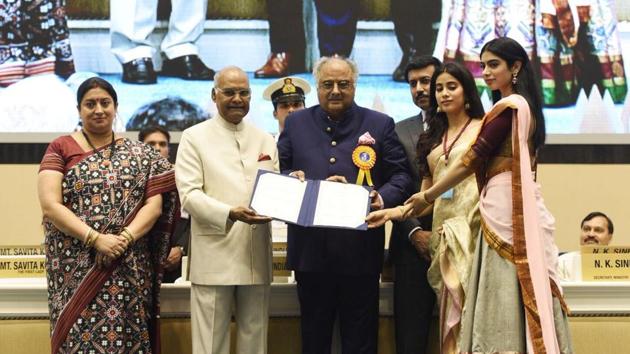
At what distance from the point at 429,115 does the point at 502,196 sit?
64cm

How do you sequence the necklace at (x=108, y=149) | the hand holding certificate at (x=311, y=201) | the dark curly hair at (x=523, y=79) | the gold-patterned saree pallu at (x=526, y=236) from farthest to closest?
the necklace at (x=108, y=149) < the hand holding certificate at (x=311, y=201) < the dark curly hair at (x=523, y=79) < the gold-patterned saree pallu at (x=526, y=236)

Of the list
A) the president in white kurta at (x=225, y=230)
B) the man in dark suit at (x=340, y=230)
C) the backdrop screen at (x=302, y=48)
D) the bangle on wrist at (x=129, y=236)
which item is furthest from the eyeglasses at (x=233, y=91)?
the backdrop screen at (x=302, y=48)

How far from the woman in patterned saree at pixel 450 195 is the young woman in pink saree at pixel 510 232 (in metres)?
0.09

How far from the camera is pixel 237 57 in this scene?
618 cm

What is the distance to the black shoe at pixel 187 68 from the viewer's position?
6.14m

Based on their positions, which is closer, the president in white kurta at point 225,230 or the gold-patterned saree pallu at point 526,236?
the gold-patterned saree pallu at point 526,236

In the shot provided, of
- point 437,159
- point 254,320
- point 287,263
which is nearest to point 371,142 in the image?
point 437,159

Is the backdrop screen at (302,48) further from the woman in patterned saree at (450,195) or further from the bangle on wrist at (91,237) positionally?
the bangle on wrist at (91,237)

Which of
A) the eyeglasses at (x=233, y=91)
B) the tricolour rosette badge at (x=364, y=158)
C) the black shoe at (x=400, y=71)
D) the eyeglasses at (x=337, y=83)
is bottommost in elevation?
the tricolour rosette badge at (x=364, y=158)

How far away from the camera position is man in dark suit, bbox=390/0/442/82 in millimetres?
6176

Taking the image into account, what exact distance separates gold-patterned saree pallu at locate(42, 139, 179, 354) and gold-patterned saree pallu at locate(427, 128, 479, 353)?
114 cm

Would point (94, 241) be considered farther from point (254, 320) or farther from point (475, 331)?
point (475, 331)

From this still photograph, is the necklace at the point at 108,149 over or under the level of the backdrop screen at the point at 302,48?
under

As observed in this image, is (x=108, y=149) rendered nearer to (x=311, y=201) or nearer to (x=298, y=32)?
(x=311, y=201)
